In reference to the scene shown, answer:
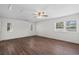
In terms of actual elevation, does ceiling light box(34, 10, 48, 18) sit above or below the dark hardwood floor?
above

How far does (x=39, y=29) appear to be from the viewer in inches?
71.6

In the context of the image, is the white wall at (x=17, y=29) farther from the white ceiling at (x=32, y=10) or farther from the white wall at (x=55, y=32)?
the white wall at (x=55, y=32)

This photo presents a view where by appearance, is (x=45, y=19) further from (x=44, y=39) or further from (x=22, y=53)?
(x=22, y=53)

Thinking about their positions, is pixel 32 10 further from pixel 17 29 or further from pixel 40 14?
pixel 17 29

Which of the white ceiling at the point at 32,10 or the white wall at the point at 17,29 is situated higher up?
the white ceiling at the point at 32,10

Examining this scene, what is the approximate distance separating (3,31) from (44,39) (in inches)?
26.1

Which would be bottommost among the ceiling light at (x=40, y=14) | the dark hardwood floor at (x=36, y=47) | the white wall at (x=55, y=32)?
the dark hardwood floor at (x=36, y=47)

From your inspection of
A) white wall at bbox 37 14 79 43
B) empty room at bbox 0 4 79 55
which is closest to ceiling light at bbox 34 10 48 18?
empty room at bbox 0 4 79 55

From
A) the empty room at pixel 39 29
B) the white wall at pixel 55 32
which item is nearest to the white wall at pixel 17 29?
the empty room at pixel 39 29

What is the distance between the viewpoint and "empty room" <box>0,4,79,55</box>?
5.74 feet

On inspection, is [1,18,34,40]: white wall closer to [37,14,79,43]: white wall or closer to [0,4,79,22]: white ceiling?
[0,4,79,22]: white ceiling

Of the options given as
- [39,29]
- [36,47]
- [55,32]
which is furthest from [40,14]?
[36,47]

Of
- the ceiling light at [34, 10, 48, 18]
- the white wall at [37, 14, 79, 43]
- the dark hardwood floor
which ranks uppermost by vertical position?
the ceiling light at [34, 10, 48, 18]

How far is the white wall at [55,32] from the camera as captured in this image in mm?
1752
